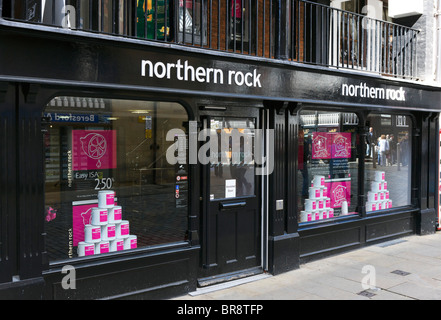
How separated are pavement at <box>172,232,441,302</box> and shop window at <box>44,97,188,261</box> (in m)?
1.15

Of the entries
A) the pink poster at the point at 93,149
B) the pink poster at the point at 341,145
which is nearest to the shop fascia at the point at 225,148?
the pink poster at the point at 93,149

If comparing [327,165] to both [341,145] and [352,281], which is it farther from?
[352,281]

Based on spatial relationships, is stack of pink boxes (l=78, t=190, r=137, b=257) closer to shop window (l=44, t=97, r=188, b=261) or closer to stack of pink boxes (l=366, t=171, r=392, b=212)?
shop window (l=44, t=97, r=188, b=261)

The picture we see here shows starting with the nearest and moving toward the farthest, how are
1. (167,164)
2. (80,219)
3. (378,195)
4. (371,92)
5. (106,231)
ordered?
1. (80,219)
2. (106,231)
3. (167,164)
4. (371,92)
5. (378,195)

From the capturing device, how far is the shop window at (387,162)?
899 cm

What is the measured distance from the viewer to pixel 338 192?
27.7ft

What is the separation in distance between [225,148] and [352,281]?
2.61 metres

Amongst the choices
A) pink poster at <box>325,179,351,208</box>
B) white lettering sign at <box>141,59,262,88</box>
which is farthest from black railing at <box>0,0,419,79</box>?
pink poster at <box>325,179,351,208</box>

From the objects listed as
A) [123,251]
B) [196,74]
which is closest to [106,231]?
[123,251]

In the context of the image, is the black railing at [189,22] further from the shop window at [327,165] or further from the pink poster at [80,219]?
the pink poster at [80,219]

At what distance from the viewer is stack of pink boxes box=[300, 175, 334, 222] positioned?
25.8 feet
